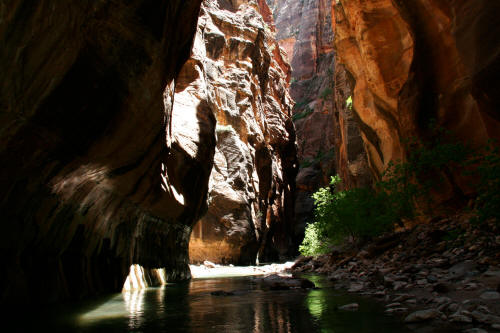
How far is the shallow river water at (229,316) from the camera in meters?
5.49

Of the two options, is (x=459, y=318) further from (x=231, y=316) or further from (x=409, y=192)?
(x=409, y=192)

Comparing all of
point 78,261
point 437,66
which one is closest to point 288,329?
point 78,261

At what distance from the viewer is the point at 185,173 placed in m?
16.7

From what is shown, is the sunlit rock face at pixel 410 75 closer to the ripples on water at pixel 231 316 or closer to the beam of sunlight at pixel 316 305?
the beam of sunlight at pixel 316 305

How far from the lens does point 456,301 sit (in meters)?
5.79

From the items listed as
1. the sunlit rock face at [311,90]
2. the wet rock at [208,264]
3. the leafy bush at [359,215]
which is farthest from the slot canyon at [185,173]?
the sunlit rock face at [311,90]

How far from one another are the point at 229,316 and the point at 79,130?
15.4 ft

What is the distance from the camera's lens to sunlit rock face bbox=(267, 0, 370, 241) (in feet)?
207

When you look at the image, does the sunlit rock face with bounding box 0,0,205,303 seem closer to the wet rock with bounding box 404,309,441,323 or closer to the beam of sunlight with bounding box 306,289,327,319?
the beam of sunlight with bounding box 306,289,327,319

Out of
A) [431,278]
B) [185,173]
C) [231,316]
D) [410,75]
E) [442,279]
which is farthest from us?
[185,173]

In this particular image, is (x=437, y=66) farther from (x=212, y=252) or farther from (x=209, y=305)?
(x=212, y=252)

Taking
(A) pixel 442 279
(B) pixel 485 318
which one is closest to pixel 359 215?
(A) pixel 442 279

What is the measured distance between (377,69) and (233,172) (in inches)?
834

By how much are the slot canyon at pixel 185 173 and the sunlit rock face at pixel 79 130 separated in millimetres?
37
